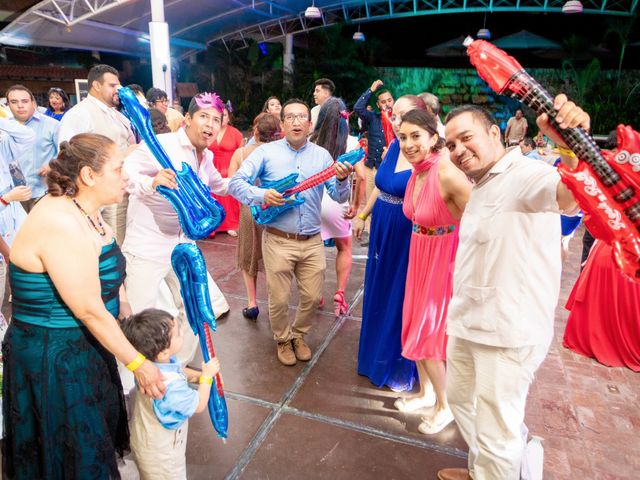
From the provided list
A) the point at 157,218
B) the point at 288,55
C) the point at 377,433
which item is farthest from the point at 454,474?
the point at 288,55

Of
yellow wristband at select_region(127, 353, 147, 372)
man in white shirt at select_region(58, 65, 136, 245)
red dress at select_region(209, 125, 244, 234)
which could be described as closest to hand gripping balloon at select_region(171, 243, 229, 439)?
yellow wristband at select_region(127, 353, 147, 372)

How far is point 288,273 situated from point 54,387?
5.76ft

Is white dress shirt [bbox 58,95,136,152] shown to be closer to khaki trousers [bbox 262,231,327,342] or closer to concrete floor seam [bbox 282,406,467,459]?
khaki trousers [bbox 262,231,327,342]

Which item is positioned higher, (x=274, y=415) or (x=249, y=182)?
(x=249, y=182)

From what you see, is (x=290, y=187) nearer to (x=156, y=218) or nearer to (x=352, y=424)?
→ (x=156, y=218)

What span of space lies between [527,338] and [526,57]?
62.1 feet

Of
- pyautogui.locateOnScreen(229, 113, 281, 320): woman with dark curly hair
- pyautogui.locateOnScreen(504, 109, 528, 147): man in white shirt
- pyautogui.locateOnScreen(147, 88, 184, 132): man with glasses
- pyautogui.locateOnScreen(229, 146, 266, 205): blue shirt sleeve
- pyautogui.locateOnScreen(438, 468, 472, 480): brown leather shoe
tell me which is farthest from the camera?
pyautogui.locateOnScreen(504, 109, 528, 147): man in white shirt

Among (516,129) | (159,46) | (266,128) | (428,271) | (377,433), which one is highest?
(159,46)

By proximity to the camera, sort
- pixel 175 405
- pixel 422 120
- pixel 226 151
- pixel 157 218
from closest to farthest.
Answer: pixel 175 405 → pixel 422 120 → pixel 157 218 → pixel 226 151

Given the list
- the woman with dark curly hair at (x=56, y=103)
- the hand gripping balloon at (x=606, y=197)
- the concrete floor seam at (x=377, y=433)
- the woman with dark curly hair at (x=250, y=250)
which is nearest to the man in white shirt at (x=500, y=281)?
the hand gripping balloon at (x=606, y=197)

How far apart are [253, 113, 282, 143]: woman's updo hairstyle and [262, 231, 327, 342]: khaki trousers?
133cm

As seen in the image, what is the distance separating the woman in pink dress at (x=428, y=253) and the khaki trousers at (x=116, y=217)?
238cm

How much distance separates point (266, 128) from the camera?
4.26 m

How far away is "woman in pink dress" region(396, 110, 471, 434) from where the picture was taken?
2477 mm
